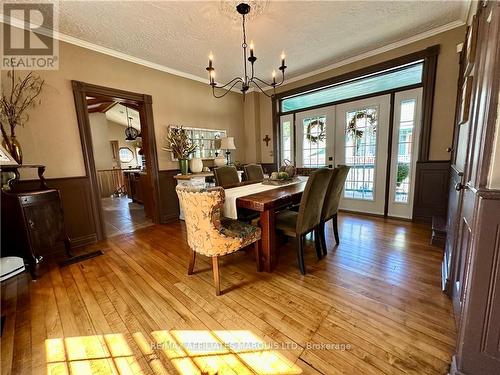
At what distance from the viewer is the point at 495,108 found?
86 centimetres

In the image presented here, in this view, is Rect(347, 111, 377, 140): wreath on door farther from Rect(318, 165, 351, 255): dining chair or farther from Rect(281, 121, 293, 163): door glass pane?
Rect(318, 165, 351, 255): dining chair

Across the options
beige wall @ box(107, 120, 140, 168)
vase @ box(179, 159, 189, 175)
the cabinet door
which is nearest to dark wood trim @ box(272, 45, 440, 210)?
vase @ box(179, 159, 189, 175)

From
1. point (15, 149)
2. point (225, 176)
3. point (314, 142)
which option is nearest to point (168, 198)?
point (225, 176)

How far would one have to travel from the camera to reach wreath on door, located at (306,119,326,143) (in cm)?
404

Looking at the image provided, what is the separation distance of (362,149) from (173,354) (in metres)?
3.82

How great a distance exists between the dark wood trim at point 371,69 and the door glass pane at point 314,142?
59 centimetres

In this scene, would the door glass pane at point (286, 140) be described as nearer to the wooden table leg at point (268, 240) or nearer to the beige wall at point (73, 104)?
the beige wall at point (73, 104)

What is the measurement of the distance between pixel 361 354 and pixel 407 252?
1.61 meters

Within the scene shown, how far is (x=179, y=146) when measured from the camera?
3637 millimetres

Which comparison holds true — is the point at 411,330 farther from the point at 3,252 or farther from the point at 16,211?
the point at 3,252

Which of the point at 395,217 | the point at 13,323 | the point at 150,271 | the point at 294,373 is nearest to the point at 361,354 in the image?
the point at 294,373

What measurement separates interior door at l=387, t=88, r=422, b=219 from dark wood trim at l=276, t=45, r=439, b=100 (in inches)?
17.1

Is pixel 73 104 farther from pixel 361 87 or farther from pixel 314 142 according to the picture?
pixel 361 87

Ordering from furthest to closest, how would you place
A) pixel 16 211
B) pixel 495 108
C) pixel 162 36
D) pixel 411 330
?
1. pixel 162 36
2. pixel 16 211
3. pixel 411 330
4. pixel 495 108
